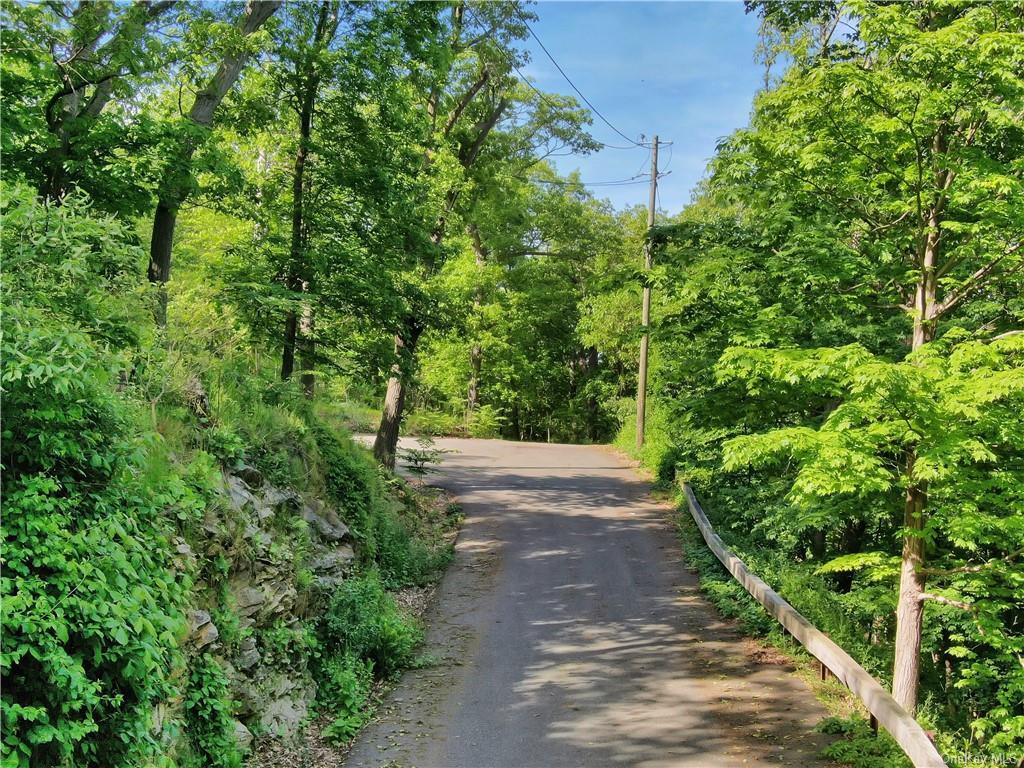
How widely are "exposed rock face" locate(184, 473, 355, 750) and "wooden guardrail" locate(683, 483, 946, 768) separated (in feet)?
16.9

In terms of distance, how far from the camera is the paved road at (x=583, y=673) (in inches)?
260

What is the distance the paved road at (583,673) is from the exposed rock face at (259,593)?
3.15 feet

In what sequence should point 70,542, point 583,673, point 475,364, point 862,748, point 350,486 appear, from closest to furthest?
point 70,542 → point 862,748 → point 583,673 → point 350,486 → point 475,364

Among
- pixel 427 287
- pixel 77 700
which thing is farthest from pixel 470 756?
pixel 427 287

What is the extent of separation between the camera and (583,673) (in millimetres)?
8297

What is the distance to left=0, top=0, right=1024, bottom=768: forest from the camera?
14.3ft

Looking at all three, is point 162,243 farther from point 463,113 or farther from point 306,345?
point 463,113

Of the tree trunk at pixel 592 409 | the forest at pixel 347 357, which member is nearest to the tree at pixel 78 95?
the forest at pixel 347 357

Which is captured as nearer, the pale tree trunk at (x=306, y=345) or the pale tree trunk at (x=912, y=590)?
the pale tree trunk at (x=912, y=590)

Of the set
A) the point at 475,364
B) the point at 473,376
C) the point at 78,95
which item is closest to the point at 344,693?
the point at 78,95

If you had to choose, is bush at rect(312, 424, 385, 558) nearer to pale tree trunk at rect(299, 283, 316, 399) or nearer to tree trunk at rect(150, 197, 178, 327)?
pale tree trunk at rect(299, 283, 316, 399)

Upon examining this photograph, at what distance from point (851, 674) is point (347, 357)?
893 centimetres

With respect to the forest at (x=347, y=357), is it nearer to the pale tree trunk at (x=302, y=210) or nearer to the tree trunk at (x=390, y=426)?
the pale tree trunk at (x=302, y=210)

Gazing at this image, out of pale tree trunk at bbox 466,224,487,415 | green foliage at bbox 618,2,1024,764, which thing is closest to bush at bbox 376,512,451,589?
green foliage at bbox 618,2,1024,764
